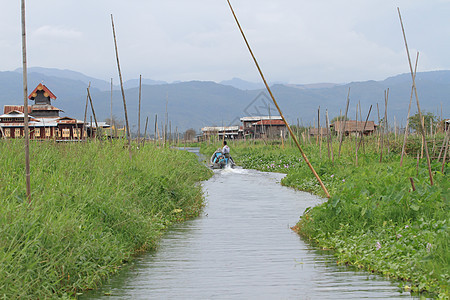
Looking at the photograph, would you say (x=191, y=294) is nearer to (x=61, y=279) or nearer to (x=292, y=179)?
(x=61, y=279)

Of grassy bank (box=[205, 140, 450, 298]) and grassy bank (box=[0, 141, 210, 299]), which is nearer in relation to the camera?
grassy bank (box=[0, 141, 210, 299])

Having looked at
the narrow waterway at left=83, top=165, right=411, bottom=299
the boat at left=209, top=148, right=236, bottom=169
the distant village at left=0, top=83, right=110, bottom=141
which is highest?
the distant village at left=0, top=83, right=110, bottom=141

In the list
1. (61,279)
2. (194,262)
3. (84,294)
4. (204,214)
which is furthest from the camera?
(204,214)

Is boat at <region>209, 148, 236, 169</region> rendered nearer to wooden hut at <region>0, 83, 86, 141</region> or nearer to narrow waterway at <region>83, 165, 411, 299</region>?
wooden hut at <region>0, 83, 86, 141</region>

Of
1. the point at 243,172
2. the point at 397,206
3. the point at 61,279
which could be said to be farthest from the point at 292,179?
the point at 61,279

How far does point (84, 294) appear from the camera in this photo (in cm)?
522

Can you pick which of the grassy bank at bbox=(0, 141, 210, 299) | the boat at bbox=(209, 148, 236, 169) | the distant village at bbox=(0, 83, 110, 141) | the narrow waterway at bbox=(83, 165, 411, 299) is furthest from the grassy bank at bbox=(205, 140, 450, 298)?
the distant village at bbox=(0, 83, 110, 141)

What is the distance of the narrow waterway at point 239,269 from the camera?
17.3 ft

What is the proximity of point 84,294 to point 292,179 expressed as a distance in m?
12.4

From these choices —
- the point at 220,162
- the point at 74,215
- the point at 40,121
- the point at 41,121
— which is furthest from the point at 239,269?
the point at 41,121

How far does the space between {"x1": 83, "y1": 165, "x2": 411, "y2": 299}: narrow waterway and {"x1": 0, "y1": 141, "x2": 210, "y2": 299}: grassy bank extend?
0.94ft

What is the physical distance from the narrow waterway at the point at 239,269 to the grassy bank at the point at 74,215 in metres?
0.29

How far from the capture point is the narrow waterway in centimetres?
528

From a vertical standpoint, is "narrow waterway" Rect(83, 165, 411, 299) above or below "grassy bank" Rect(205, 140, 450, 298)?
below
